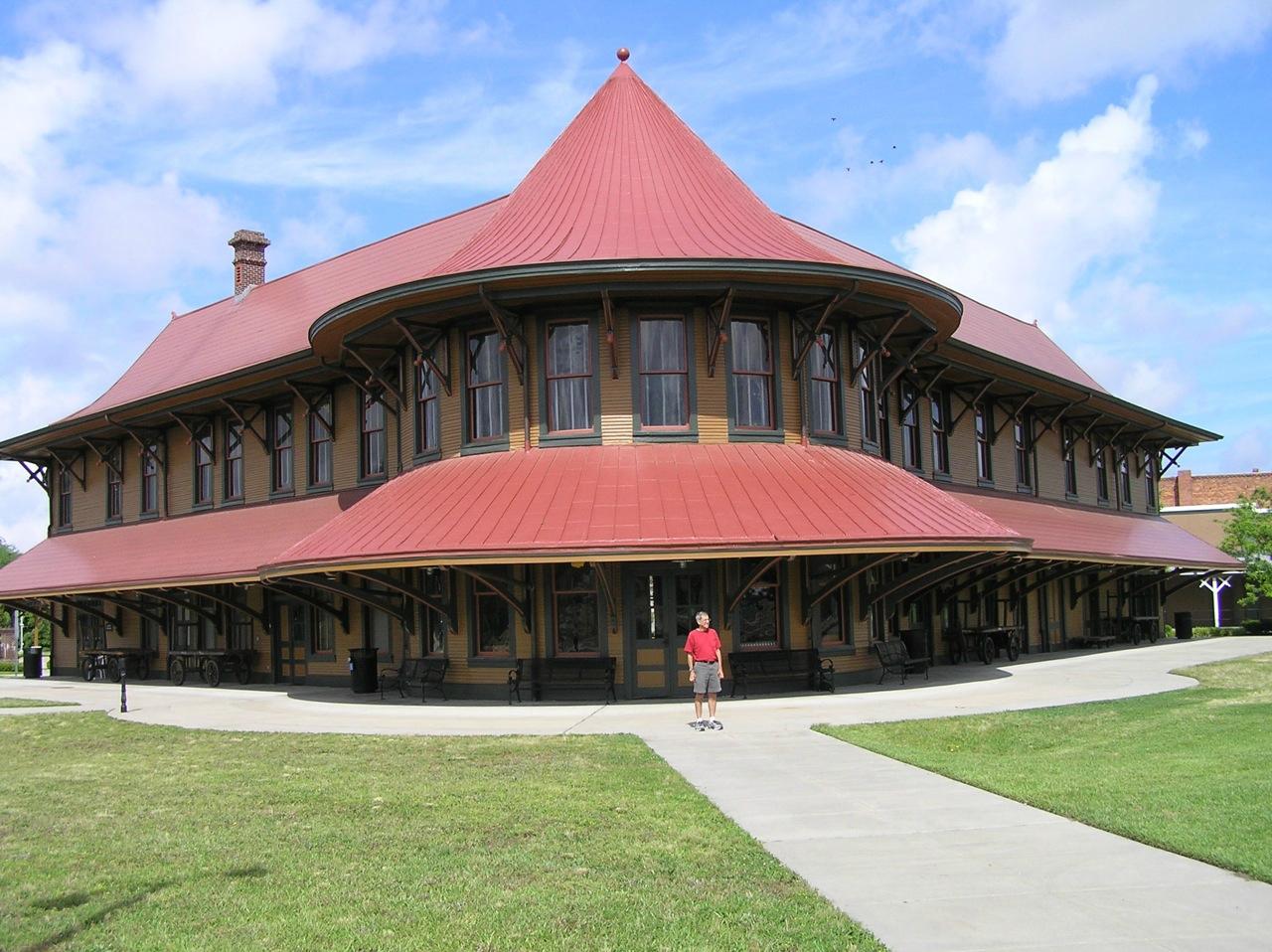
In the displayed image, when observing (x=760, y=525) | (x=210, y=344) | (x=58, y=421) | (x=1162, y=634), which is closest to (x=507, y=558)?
(x=760, y=525)

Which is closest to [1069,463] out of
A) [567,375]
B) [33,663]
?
[567,375]

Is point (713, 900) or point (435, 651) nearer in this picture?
point (713, 900)

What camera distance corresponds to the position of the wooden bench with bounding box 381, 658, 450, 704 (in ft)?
70.0

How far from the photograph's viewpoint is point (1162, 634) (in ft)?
133

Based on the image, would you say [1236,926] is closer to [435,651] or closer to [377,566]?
[377,566]

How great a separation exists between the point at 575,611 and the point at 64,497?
995 inches

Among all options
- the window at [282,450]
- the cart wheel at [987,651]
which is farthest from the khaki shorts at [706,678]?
the window at [282,450]

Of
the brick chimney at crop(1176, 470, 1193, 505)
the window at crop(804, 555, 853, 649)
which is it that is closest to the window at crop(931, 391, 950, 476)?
the window at crop(804, 555, 853, 649)

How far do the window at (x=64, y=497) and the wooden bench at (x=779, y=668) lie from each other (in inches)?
1041

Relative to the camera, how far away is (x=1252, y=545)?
147 feet

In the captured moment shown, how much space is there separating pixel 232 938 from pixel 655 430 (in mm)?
14949

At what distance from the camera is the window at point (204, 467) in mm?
31953

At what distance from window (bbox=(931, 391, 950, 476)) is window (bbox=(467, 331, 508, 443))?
12.3 meters

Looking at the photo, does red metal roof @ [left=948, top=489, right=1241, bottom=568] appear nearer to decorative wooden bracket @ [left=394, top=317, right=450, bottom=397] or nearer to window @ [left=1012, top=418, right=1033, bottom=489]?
window @ [left=1012, top=418, right=1033, bottom=489]
